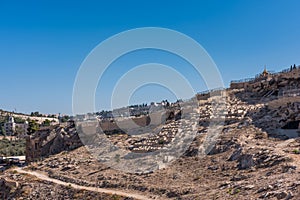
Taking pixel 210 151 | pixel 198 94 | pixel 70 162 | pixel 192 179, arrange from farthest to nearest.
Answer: pixel 198 94 → pixel 70 162 → pixel 210 151 → pixel 192 179

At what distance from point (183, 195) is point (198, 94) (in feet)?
78.5

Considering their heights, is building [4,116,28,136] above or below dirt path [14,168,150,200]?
above

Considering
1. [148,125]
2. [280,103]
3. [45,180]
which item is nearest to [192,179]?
[280,103]

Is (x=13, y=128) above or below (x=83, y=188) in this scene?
above

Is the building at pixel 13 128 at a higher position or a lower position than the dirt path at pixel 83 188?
higher

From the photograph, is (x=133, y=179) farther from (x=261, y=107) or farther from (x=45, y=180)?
(x=261, y=107)

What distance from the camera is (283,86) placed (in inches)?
1278

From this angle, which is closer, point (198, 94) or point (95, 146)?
point (95, 146)

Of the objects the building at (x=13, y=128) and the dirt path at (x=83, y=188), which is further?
the building at (x=13, y=128)

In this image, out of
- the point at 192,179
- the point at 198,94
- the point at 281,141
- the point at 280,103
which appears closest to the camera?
the point at 192,179

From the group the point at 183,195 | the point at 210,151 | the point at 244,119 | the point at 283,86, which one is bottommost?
the point at 183,195

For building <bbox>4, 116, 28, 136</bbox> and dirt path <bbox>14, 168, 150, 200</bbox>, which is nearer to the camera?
dirt path <bbox>14, 168, 150, 200</bbox>

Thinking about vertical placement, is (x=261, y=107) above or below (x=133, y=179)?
above

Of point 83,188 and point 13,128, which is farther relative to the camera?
point 13,128
